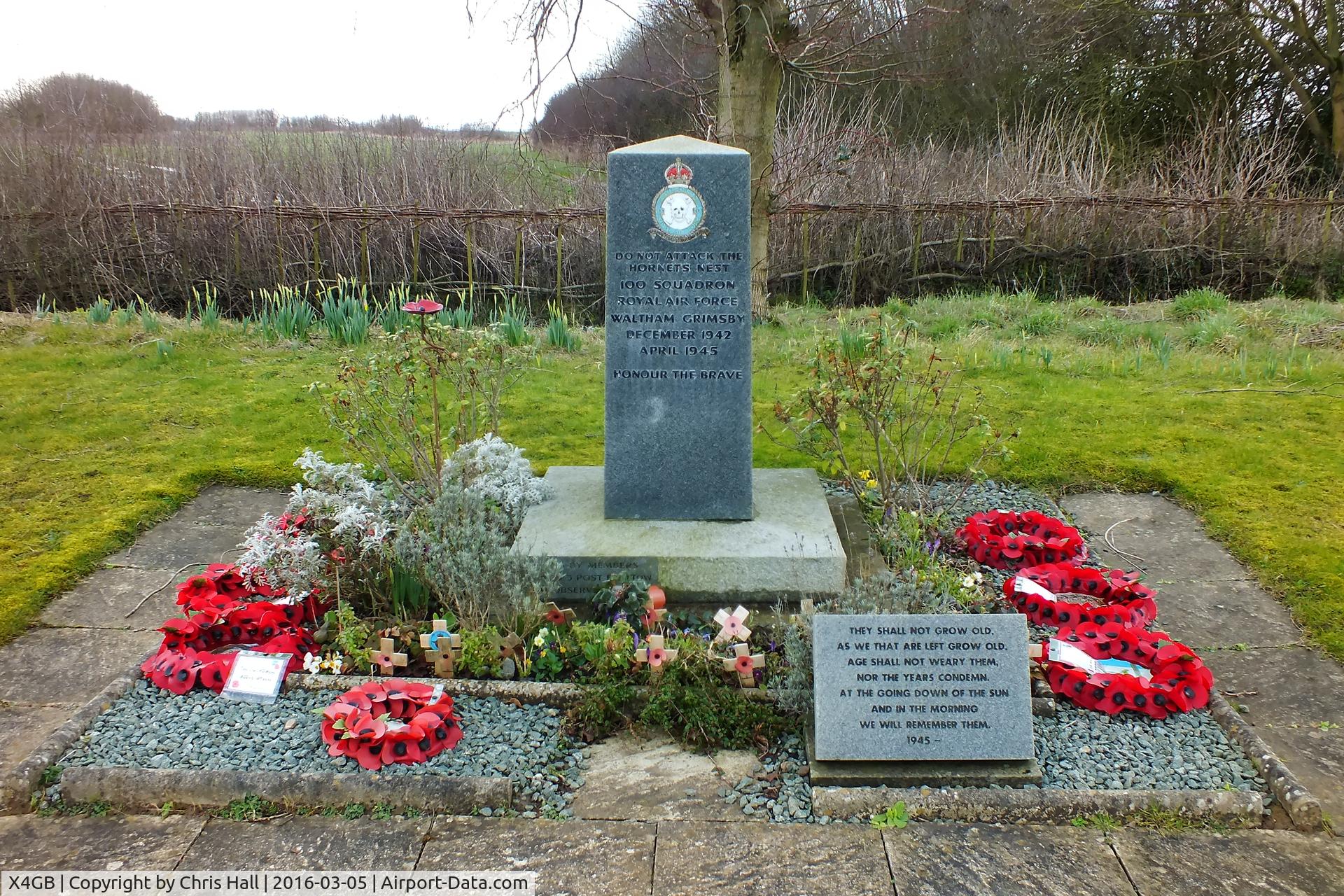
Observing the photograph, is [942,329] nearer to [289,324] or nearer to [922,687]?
[289,324]

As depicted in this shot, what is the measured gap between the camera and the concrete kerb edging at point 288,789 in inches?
116

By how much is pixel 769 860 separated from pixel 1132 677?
165cm

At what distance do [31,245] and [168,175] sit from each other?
6.43 feet

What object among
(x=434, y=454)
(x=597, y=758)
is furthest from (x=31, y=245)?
(x=597, y=758)

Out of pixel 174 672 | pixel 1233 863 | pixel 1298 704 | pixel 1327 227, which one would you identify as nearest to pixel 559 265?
pixel 174 672

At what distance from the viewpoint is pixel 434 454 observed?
16.4ft

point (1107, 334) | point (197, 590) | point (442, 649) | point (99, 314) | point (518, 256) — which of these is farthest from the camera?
point (518, 256)

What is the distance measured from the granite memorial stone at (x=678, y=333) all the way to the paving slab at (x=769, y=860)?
1994mm

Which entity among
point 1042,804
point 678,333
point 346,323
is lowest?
point 1042,804

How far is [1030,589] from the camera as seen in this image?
4.18 metres

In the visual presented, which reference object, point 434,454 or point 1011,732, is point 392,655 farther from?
point 1011,732

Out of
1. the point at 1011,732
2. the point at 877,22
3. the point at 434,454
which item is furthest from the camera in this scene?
the point at 877,22

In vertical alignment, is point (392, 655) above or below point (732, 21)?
below

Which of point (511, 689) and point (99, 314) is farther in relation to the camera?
point (99, 314)
